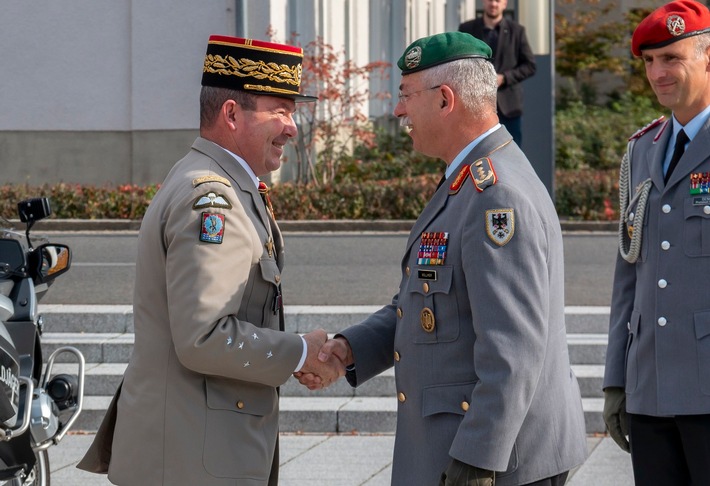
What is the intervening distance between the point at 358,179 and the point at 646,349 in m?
16.2

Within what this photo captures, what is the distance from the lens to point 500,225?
312 cm

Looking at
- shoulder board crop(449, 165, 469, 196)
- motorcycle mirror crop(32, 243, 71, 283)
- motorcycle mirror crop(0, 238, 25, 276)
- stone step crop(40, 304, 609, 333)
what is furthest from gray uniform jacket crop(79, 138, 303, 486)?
stone step crop(40, 304, 609, 333)

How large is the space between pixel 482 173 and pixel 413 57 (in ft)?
1.34

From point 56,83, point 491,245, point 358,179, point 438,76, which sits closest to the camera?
point 491,245

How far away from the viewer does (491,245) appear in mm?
3098

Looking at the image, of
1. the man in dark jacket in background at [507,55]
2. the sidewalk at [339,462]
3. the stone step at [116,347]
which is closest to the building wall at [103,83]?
the man in dark jacket in background at [507,55]

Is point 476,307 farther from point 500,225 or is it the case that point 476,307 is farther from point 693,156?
point 693,156

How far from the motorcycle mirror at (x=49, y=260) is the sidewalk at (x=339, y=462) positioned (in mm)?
1408

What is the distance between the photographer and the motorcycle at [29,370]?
443cm

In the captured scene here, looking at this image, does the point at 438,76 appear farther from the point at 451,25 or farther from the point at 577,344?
the point at 451,25

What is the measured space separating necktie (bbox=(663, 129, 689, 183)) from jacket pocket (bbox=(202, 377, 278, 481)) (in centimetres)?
143

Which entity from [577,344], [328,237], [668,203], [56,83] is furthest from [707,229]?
[56,83]

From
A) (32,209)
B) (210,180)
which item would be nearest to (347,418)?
(32,209)

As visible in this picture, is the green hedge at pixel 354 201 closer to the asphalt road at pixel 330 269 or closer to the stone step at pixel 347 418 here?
the asphalt road at pixel 330 269
